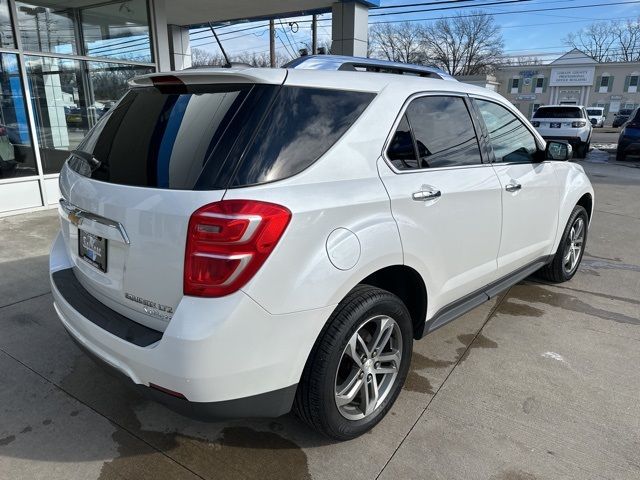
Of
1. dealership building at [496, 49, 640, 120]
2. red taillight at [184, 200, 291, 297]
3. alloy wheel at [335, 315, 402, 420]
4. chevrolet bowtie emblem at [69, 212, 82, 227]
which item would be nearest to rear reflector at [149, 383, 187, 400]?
red taillight at [184, 200, 291, 297]

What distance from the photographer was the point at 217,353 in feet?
6.12

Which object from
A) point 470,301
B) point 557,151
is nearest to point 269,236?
Result: point 470,301

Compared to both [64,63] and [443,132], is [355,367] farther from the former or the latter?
[64,63]

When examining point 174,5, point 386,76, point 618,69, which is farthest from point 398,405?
point 618,69

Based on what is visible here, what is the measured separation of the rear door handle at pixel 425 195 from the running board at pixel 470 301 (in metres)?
0.73

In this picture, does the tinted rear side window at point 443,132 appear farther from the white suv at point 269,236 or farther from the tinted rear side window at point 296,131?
the tinted rear side window at point 296,131

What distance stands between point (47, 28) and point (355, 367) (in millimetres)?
8571

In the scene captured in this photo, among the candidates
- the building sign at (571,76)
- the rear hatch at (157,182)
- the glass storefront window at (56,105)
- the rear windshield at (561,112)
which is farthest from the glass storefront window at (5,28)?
the building sign at (571,76)

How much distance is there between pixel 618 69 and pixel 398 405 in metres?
71.2

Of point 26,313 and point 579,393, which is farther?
point 26,313

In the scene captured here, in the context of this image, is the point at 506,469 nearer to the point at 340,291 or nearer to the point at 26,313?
the point at 340,291

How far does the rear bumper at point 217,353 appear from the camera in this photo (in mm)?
1860

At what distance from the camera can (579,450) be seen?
247 cm

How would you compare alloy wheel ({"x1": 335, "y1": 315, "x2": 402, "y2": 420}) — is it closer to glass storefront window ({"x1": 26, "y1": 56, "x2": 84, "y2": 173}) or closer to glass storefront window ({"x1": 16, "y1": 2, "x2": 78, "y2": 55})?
glass storefront window ({"x1": 26, "y1": 56, "x2": 84, "y2": 173})
